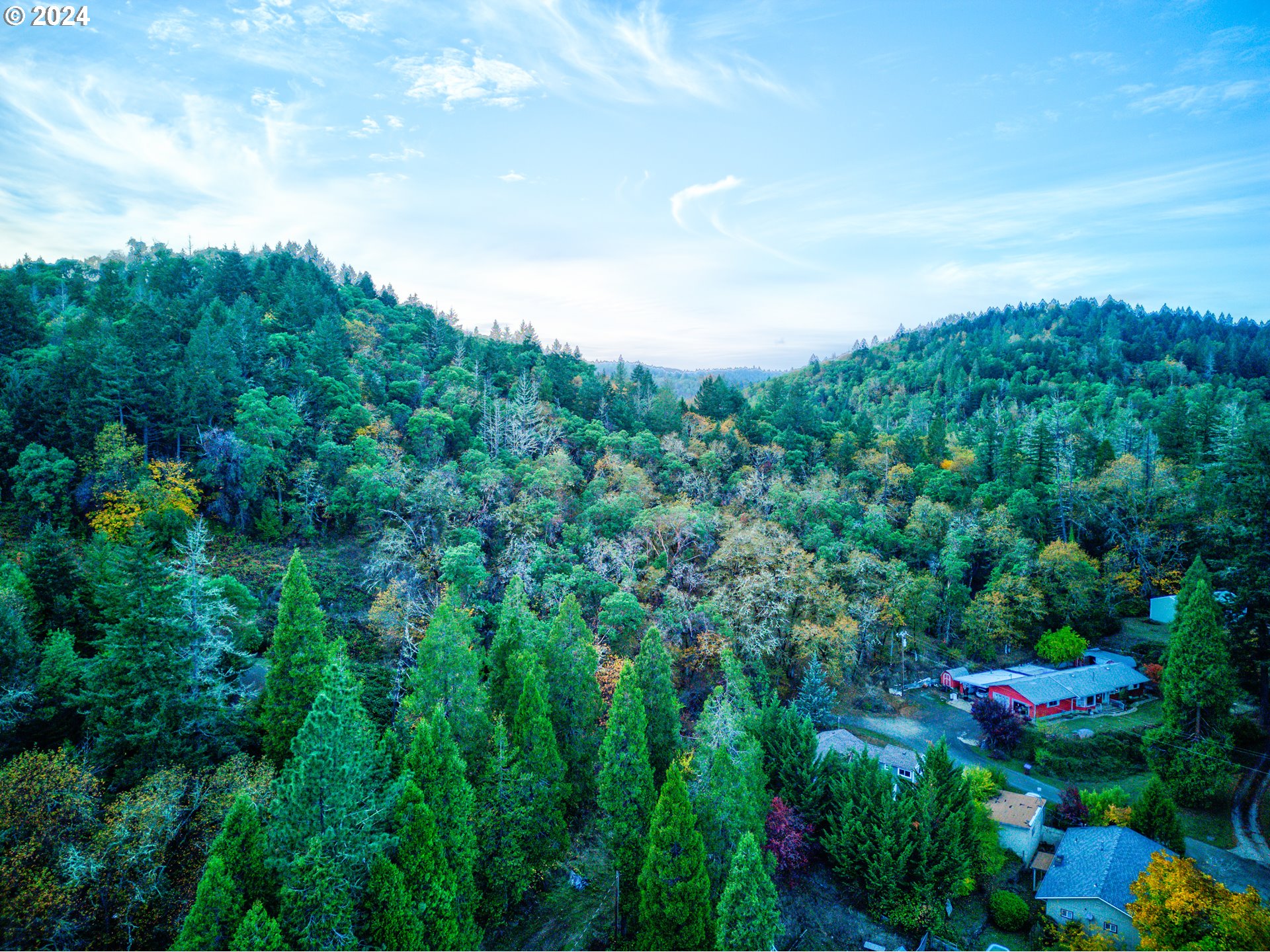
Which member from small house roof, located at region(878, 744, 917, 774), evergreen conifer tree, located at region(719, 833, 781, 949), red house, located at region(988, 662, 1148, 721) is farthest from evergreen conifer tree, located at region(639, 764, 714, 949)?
red house, located at region(988, 662, 1148, 721)

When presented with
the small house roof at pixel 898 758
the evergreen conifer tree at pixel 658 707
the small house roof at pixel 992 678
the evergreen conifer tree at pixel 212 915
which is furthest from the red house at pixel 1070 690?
the evergreen conifer tree at pixel 212 915

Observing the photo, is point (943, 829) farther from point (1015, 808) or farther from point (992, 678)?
point (992, 678)

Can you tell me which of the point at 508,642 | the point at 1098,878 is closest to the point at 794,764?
the point at 1098,878

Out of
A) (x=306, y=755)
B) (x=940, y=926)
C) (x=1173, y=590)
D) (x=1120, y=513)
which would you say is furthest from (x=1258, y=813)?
(x=306, y=755)

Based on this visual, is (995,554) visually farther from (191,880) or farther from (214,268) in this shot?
(214,268)

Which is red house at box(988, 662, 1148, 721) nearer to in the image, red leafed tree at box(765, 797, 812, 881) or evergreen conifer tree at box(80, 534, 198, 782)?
red leafed tree at box(765, 797, 812, 881)

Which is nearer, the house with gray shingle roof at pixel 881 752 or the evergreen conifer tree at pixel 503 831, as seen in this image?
the evergreen conifer tree at pixel 503 831

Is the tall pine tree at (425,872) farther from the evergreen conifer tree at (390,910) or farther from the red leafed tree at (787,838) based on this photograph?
the red leafed tree at (787,838)
